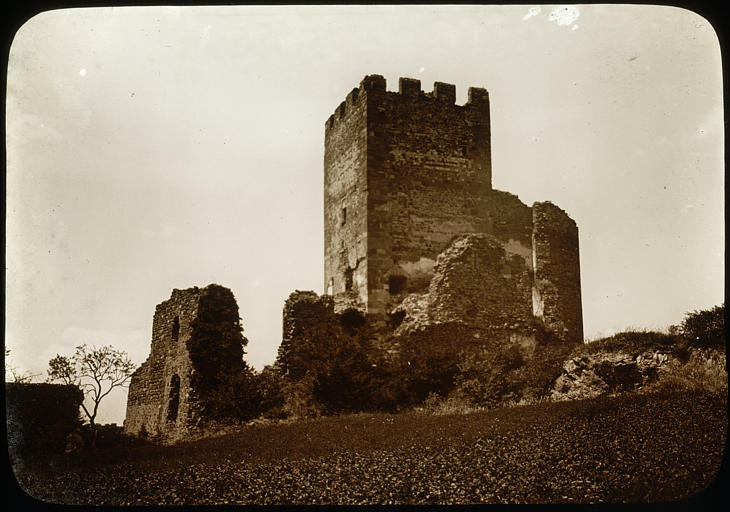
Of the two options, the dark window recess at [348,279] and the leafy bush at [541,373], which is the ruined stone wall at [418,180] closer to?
the dark window recess at [348,279]

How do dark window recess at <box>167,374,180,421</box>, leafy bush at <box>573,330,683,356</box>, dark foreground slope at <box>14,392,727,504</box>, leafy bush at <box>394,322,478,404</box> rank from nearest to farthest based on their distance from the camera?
dark foreground slope at <box>14,392,727,504</box>
leafy bush at <box>573,330,683,356</box>
leafy bush at <box>394,322,478,404</box>
dark window recess at <box>167,374,180,421</box>

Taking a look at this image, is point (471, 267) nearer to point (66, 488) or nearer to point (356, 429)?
point (356, 429)

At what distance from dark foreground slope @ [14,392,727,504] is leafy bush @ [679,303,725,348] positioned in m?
2.45

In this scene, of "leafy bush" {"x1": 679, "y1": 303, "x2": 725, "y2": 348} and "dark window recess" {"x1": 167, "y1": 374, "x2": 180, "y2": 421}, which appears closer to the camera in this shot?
"leafy bush" {"x1": 679, "y1": 303, "x2": 725, "y2": 348}

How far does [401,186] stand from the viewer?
2152 centimetres

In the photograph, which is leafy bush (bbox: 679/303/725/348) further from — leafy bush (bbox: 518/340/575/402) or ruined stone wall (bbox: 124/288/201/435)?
ruined stone wall (bbox: 124/288/201/435)

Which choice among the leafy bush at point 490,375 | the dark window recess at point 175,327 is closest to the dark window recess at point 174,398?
the dark window recess at point 175,327

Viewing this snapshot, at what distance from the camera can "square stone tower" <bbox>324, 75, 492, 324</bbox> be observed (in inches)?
826

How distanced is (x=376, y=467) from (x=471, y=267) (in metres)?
9.46

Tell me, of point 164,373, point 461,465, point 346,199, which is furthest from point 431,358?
point 461,465

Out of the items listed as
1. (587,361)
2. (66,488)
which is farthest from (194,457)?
(587,361)

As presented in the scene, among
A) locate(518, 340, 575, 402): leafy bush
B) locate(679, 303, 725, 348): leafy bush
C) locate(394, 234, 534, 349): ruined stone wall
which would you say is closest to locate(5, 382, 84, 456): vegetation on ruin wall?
locate(394, 234, 534, 349): ruined stone wall

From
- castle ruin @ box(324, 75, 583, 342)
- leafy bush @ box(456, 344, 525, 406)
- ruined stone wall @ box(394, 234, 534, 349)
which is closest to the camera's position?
leafy bush @ box(456, 344, 525, 406)

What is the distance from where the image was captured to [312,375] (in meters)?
18.0
